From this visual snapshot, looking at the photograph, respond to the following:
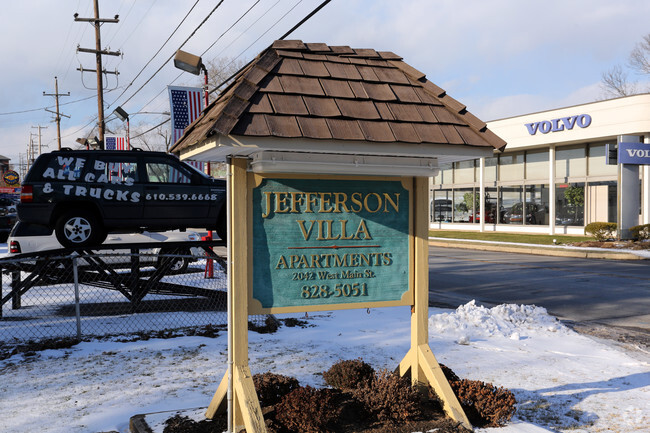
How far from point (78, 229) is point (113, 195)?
832 millimetres

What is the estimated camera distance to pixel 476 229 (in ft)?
116

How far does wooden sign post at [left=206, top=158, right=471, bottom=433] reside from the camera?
4.04 meters

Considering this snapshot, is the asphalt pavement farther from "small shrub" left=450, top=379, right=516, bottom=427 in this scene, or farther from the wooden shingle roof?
the wooden shingle roof

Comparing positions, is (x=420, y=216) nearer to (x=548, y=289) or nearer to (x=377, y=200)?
(x=377, y=200)

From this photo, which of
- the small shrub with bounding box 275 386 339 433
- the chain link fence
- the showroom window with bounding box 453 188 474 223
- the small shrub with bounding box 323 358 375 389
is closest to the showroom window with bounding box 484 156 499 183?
the showroom window with bounding box 453 188 474 223

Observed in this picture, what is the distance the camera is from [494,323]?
8.10 metres

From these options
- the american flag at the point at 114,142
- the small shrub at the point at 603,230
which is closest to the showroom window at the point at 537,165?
the small shrub at the point at 603,230

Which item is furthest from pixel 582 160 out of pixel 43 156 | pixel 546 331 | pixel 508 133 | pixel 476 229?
pixel 43 156

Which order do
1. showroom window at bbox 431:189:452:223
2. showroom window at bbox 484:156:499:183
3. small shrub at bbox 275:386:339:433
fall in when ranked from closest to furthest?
small shrub at bbox 275:386:339:433 → showroom window at bbox 484:156:499:183 → showroom window at bbox 431:189:452:223

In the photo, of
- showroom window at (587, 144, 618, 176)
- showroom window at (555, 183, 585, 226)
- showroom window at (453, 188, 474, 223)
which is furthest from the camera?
showroom window at (453, 188, 474, 223)

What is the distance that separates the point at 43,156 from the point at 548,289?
35.7 ft

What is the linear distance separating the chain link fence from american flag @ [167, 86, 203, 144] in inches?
266

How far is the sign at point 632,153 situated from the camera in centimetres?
2317

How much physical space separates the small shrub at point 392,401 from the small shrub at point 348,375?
475 millimetres
